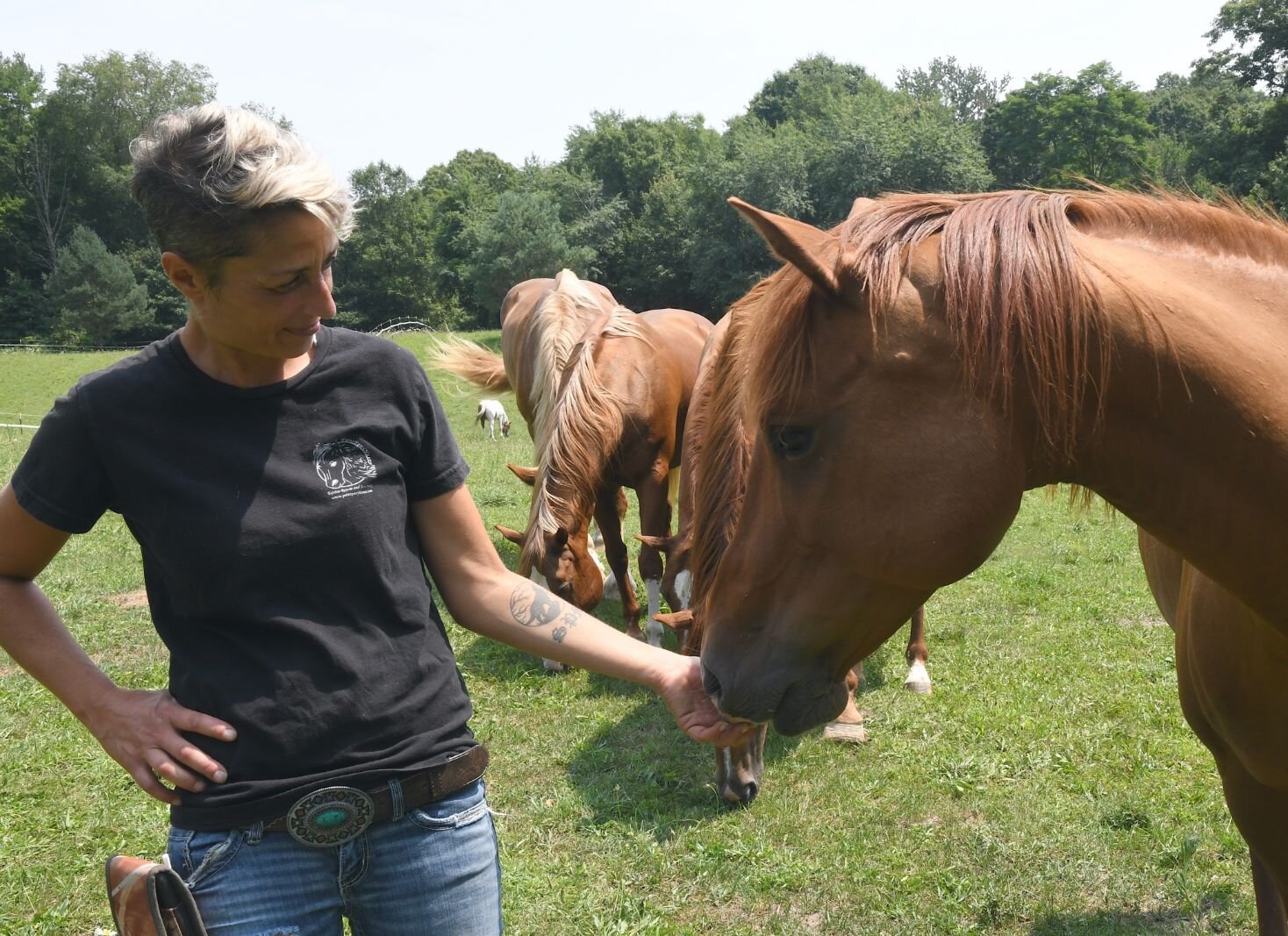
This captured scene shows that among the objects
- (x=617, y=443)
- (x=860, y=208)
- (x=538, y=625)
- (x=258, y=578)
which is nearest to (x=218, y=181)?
(x=258, y=578)

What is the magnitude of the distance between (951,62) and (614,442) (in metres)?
85.2

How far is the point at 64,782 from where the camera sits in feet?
14.7

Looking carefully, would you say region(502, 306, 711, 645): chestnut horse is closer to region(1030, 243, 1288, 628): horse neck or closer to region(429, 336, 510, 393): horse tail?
region(429, 336, 510, 393): horse tail

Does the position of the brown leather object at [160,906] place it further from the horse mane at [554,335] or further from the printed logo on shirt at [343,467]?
the horse mane at [554,335]

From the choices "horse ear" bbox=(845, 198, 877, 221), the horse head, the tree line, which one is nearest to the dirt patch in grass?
the horse head

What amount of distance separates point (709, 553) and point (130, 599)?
5769 mm

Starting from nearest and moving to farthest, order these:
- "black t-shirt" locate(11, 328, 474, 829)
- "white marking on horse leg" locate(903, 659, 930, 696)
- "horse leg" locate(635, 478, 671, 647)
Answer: "black t-shirt" locate(11, 328, 474, 829) < "white marking on horse leg" locate(903, 659, 930, 696) < "horse leg" locate(635, 478, 671, 647)

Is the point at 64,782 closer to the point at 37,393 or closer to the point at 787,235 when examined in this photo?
the point at 787,235

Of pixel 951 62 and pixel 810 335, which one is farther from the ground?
pixel 951 62

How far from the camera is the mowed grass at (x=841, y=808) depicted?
11.4 ft

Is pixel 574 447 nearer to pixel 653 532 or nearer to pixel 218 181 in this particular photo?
pixel 653 532

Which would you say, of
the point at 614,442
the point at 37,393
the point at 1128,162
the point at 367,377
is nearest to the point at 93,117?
the point at 37,393

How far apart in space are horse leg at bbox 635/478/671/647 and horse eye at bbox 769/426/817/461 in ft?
15.3

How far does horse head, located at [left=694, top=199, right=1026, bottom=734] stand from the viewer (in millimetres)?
1573
